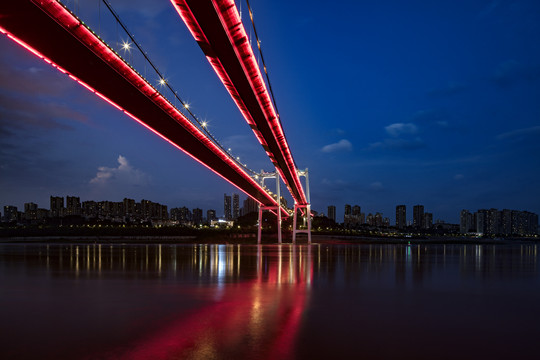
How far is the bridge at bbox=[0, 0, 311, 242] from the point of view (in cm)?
1694

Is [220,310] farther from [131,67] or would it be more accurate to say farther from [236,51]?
[131,67]

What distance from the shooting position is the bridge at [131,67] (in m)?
16.9

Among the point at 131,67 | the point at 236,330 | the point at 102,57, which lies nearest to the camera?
the point at 236,330

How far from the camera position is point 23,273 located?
18531mm

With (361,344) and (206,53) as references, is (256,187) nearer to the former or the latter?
(206,53)

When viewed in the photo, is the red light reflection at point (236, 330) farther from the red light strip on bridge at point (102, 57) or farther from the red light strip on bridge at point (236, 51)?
the red light strip on bridge at point (102, 57)

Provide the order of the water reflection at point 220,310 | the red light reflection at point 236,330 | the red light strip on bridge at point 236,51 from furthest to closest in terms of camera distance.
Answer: the red light strip on bridge at point 236,51 → the water reflection at point 220,310 → the red light reflection at point 236,330

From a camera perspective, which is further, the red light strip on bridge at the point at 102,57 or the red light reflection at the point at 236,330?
the red light strip on bridge at the point at 102,57

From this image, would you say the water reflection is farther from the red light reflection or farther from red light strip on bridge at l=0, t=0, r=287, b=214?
red light strip on bridge at l=0, t=0, r=287, b=214

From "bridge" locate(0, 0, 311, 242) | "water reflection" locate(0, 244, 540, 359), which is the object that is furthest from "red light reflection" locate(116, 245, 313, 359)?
"bridge" locate(0, 0, 311, 242)

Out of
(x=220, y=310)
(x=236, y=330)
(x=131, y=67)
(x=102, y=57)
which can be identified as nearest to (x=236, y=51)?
(x=131, y=67)

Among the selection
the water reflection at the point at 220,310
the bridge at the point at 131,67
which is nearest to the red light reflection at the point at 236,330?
the water reflection at the point at 220,310

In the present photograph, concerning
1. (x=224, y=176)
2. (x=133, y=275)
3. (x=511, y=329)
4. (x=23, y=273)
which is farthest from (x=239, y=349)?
(x=224, y=176)

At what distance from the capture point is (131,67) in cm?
2344
